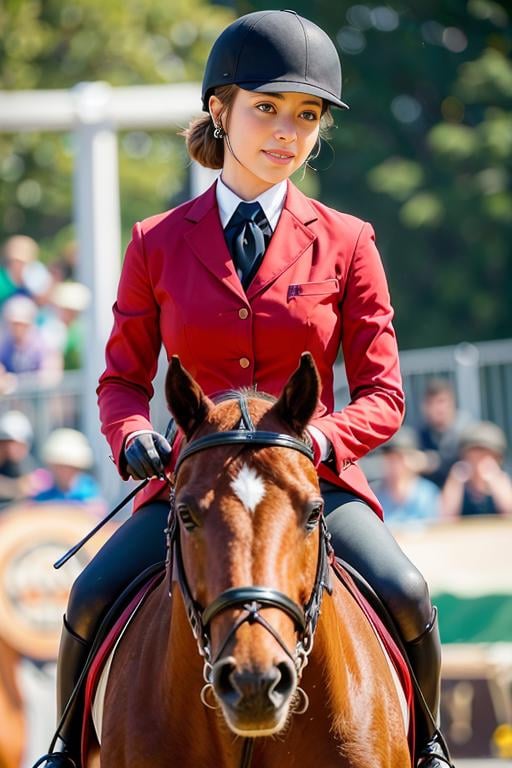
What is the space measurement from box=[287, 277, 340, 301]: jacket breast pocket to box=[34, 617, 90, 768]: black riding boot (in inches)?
58.1

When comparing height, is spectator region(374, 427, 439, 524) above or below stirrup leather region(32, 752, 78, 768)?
above

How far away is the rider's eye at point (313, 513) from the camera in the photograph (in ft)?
13.5

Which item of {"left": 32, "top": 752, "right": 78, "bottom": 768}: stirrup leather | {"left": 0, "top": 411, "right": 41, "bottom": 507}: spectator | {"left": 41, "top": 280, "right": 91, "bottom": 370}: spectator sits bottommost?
{"left": 32, "top": 752, "right": 78, "bottom": 768}: stirrup leather

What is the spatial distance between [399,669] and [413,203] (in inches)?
930

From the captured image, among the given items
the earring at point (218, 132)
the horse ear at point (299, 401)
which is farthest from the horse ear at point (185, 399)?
the earring at point (218, 132)

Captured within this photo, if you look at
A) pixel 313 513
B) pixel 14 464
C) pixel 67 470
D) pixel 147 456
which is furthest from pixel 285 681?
pixel 14 464

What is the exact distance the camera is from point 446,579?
11.5 meters

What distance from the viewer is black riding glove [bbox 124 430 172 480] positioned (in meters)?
4.62

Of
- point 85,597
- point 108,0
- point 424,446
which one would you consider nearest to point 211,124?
point 85,597

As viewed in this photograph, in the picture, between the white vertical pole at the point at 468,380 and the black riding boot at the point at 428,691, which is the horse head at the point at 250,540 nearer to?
the black riding boot at the point at 428,691

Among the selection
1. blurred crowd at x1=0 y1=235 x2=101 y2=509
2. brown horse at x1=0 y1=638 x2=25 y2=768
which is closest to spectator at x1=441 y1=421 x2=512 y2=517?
blurred crowd at x1=0 y1=235 x2=101 y2=509

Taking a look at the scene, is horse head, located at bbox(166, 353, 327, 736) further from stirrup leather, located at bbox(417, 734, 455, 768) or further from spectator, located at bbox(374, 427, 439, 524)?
spectator, located at bbox(374, 427, 439, 524)

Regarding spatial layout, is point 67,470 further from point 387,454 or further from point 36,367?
point 387,454

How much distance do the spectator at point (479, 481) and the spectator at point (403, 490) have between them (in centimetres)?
18
